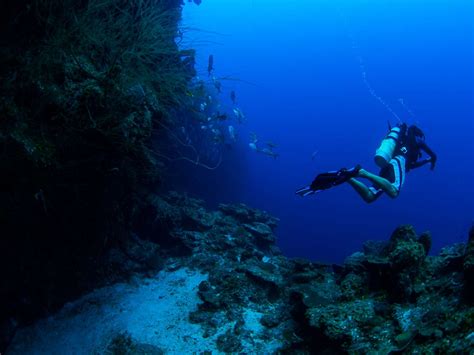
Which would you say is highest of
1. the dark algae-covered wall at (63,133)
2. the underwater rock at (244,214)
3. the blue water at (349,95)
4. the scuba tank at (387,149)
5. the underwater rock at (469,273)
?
the blue water at (349,95)

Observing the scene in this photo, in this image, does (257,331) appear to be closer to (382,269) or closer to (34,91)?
(382,269)

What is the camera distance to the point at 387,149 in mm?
6551

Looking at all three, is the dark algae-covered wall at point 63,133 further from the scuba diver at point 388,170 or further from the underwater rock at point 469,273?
the underwater rock at point 469,273

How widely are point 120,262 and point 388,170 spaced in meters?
5.44

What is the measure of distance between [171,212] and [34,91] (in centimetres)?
464

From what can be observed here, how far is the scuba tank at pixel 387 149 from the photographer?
255 inches

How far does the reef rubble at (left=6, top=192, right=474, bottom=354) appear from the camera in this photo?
315 cm

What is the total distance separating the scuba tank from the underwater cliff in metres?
1.87

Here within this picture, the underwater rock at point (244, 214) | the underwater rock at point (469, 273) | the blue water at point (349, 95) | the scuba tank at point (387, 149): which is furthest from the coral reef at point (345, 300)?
the blue water at point (349, 95)

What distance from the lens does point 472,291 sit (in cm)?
298

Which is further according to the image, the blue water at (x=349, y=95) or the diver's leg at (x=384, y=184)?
the blue water at (x=349, y=95)

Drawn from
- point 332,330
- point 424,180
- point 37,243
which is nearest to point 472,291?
point 332,330

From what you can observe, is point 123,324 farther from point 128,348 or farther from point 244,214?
point 244,214

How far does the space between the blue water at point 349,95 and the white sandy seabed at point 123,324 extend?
102ft
